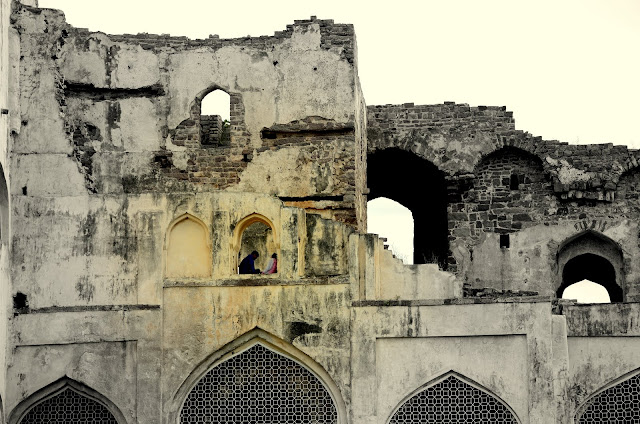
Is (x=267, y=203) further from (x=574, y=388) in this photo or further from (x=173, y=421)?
(x=574, y=388)

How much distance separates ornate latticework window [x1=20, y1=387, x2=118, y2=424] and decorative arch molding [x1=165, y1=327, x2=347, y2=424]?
2.85ft

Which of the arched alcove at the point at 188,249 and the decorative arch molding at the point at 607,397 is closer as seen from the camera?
the decorative arch molding at the point at 607,397

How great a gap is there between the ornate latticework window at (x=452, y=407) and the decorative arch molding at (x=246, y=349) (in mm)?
798

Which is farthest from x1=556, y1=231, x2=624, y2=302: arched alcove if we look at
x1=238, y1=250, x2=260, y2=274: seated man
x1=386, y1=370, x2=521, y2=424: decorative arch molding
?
x1=238, y1=250, x2=260, y2=274: seated man

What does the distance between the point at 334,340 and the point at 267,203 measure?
196cm

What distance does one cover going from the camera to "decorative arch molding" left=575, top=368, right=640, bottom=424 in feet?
52.9

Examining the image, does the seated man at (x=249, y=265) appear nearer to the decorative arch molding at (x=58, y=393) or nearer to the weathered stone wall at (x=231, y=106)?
the decorative arch molding at (x=58, y=393)

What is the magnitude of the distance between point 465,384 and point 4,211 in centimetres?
622

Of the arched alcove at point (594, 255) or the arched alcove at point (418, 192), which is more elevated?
the arched alcove at point (418, 192)

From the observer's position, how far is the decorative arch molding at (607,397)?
1612 cm

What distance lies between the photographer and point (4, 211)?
53.6 ft

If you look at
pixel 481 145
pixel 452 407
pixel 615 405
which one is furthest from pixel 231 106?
pixel 615 405

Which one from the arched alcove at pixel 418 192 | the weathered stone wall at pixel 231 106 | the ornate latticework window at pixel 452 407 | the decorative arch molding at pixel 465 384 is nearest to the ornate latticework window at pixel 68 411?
the decorative arch molding at pixel 465 384

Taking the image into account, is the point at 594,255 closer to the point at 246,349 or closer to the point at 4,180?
the point at 246,349
